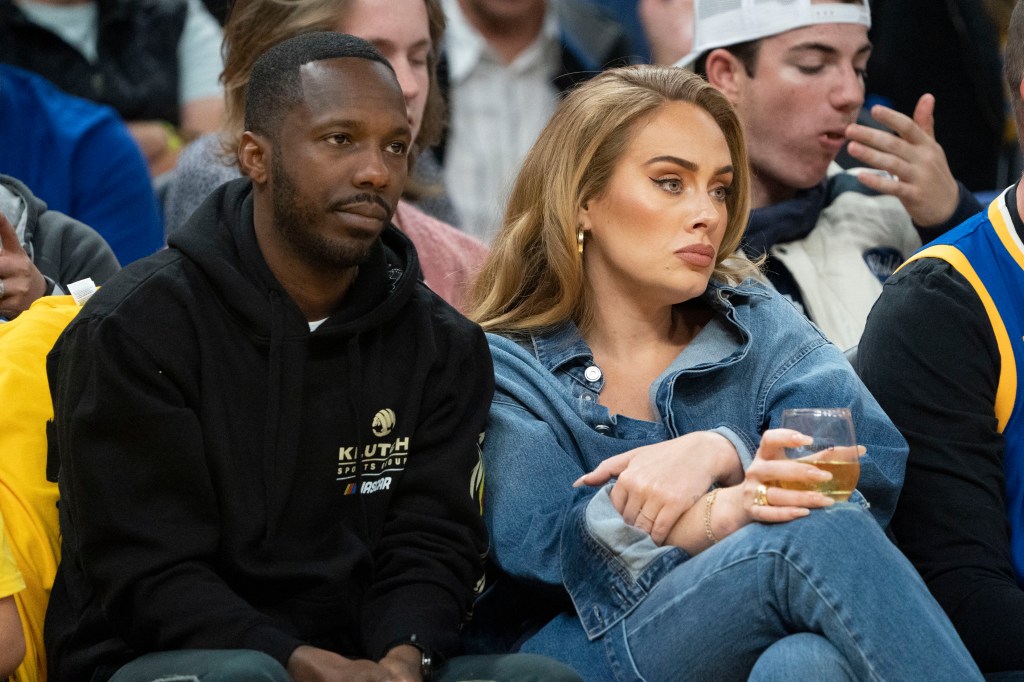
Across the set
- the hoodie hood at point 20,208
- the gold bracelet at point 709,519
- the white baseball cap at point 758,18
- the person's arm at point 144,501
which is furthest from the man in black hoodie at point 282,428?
the white baseball cap at point 758,18

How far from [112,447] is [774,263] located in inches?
77.8

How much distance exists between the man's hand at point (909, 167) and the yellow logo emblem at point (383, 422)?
5.42ft

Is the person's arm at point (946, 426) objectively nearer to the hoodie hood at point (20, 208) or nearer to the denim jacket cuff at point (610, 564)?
the denim jacket cuff at point (610, 564)

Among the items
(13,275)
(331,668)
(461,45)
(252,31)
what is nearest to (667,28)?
(461,45)

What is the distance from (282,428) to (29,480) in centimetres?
46

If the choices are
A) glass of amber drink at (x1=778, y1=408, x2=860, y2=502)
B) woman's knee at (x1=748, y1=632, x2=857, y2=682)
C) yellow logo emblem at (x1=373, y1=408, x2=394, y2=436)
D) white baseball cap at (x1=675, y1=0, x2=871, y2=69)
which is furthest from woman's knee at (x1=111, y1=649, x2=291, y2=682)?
white baseball cap at (x1=675, y1=0, x2=871, y2=69)

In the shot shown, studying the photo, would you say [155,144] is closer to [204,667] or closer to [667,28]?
[667,28]

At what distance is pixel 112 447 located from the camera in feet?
7.73

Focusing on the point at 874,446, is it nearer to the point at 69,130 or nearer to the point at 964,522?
the point at 964,522

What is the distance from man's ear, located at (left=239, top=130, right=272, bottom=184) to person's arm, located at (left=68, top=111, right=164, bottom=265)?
1.69 meters

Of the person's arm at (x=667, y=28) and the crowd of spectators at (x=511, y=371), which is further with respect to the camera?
the person's arm at (x=667, y=28)

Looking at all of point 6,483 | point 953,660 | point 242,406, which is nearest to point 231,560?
point 242,406

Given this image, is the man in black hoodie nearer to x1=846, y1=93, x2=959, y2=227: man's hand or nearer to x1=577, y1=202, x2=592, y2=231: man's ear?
x1=577, y1=202, x2=592, y2=231: man's ear

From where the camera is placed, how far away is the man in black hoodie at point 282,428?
2346mm
